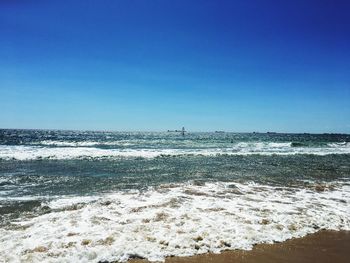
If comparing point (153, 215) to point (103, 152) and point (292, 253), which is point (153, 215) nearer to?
point (292, 253)

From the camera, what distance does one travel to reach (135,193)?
11.4 meters

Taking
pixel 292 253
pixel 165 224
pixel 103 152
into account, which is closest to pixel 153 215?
pixel 165 224

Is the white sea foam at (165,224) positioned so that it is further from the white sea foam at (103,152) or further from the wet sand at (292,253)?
the white sea foam at (103,152)

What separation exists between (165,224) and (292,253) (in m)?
2.97

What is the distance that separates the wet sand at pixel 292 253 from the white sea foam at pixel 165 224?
24 centimetres

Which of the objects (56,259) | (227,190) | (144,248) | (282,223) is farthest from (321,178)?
(56,259)

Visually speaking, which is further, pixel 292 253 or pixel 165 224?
A: pixel 165 224

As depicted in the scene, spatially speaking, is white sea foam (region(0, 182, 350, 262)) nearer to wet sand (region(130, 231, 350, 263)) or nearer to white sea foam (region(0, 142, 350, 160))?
wet sand (region(130, 231, 350, 263))

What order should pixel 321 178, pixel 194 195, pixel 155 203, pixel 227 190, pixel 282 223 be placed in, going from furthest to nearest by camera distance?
1. pixel 321 178
2. pixel 227 190
3. pixel 194 195
4. pixel 155 203
5. pixel 282 223

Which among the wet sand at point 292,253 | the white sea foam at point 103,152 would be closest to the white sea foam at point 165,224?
the wet sand at point 292,253

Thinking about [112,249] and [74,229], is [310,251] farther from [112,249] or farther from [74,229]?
[74,229]

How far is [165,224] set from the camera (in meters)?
7.47

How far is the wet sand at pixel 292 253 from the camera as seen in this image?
18.6 feet

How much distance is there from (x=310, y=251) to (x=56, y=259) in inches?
195
